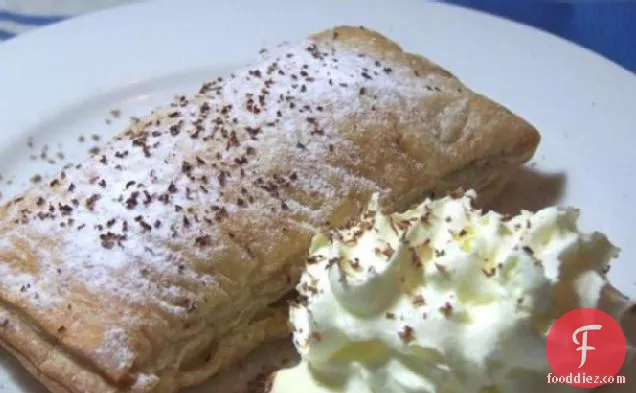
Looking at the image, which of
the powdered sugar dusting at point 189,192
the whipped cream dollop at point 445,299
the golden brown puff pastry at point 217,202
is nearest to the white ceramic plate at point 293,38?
the golden brown puff pastry at point 217,202

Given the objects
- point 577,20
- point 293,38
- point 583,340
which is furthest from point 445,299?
point 577,20

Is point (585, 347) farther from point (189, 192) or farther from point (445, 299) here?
point (189, 192)

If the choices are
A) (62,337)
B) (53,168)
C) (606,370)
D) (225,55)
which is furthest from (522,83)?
(62,337)

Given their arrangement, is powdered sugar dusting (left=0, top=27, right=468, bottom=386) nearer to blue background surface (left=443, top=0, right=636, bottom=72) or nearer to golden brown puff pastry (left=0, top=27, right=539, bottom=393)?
golden brown puff pastry (left=0, top=27, right=539, bottom=393)

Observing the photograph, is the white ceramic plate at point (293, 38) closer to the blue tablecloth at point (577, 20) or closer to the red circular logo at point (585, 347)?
the blue tablecloth at point (577, 20)

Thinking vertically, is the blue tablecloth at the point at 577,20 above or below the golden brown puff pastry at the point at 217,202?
above

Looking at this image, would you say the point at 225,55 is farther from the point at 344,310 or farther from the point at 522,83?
the point at 344,310

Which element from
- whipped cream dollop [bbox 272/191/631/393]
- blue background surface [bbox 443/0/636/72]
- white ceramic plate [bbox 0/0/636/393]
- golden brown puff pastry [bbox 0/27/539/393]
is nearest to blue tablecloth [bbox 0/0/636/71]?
blue background surface [bbox 443/0/636/72]
